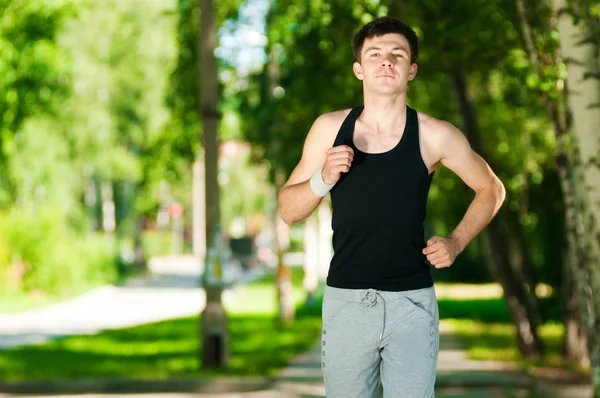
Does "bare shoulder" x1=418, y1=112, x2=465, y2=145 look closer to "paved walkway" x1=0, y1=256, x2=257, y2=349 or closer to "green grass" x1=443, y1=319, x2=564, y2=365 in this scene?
"green grass" x1=443, y1=319, x2=564, y2=365

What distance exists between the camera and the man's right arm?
13.7ft

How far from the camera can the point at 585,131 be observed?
829cm

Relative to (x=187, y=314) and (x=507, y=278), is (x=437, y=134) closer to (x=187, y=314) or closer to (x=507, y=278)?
(x=507, y=278)

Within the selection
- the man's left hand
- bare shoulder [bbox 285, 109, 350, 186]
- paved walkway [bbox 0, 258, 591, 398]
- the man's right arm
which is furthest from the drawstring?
paved walkway [bbox 0, 258, 591, 398]

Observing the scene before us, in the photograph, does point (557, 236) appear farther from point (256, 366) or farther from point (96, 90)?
point (96, 90)

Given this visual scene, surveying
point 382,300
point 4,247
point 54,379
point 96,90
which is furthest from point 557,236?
point 96,90

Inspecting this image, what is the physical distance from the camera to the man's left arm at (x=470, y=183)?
4.13 m

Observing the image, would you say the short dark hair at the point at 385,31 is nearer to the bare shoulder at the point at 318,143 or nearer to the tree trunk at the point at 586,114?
the bare shoulder at the point at 318,143

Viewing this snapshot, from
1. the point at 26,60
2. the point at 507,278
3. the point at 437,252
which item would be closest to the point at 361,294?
the point at 437,252

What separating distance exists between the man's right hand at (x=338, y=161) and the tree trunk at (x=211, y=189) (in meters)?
11.4

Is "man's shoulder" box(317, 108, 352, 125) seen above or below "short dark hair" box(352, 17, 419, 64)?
below

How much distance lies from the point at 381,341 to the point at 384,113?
30.5 inches

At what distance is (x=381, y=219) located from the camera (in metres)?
4.06

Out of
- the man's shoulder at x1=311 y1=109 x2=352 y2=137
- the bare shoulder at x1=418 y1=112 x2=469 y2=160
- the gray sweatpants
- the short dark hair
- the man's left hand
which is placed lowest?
the gray sweatpants
